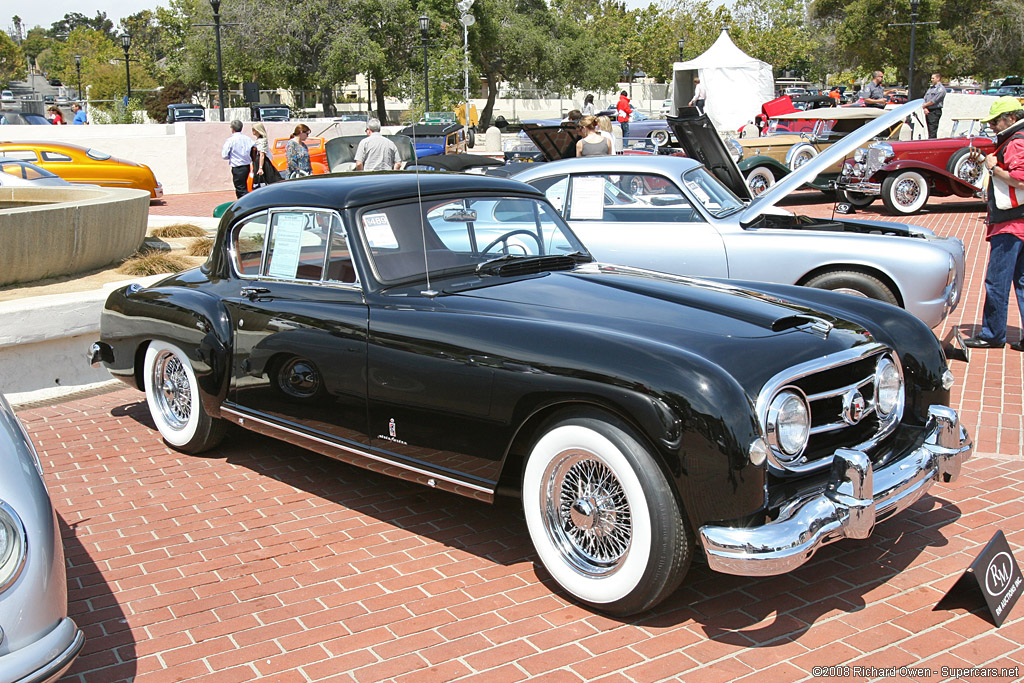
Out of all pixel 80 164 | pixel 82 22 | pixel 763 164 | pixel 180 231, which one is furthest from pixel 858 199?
pixel 82 22

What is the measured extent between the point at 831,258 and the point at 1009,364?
159 cm

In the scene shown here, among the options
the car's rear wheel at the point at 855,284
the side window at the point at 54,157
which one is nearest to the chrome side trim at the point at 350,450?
the car's rear wheel at the point at 855,284

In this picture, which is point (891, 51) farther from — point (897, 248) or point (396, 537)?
point (396, 537)

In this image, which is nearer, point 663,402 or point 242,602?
point 663,402

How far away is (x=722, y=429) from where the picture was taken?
122 inches

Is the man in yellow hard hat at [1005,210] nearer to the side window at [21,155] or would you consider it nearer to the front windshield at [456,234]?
the front windshield at [456,234]

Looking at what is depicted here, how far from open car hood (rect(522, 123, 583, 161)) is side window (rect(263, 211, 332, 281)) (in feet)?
23.6

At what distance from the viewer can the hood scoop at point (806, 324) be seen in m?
3.67

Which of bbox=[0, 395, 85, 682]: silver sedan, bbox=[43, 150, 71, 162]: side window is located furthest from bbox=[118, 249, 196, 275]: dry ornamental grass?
bbox=[43, 150, 71, 162]: side window

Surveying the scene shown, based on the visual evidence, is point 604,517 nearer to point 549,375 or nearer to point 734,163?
point 549,375

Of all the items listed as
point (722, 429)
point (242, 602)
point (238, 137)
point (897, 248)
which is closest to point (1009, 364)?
point (897, 248)

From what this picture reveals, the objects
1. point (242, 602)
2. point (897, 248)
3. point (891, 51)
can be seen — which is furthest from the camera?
point (891, 51)

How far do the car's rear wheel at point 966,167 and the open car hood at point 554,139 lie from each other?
6.40 meters

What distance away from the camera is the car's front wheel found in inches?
127
